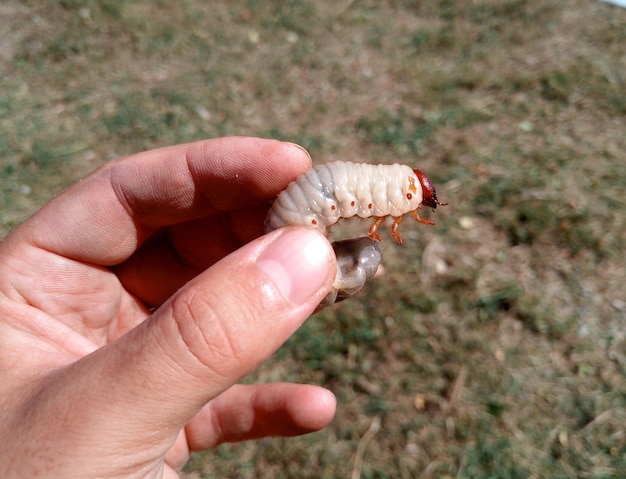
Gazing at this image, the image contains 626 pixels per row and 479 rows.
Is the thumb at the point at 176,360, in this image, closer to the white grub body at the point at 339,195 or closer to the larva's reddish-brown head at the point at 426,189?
the white grub body at the point at 339,195

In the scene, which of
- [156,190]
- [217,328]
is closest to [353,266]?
[217,328]

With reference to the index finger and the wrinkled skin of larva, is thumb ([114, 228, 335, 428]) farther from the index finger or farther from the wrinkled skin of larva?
the index finger

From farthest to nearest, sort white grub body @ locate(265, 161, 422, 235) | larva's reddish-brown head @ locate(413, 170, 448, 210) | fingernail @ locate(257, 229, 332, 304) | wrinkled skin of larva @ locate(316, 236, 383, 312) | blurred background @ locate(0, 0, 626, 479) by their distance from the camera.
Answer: blurred background @ locate(0, 0, 626, 479), larva's reddish-brown head @ locate(413, 170, 448, 210), wrinkled skin of larva @ locate(316, 236, 383, 312), white grub body @ locate(265, 161, 422, 235), fingernail @ locate(257, 229, 332, 304)

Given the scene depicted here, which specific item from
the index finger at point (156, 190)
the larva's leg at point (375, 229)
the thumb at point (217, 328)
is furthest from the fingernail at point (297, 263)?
the index finger at point (156, 190)

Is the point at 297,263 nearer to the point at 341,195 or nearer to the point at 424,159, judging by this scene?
the point at 341,195

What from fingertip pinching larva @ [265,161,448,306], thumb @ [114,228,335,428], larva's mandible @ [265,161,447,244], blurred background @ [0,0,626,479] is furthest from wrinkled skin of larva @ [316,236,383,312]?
blurred background @ [0,0,626,479]

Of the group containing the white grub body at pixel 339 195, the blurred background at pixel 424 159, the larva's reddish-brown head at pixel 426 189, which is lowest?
the blurred background at pixel 424 159

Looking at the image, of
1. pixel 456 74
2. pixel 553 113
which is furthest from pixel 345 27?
pixel 553 113

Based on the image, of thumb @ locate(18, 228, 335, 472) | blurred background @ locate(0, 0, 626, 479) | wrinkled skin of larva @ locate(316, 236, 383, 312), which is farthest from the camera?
blurred background @ locate(0, 0, 626, 479)
